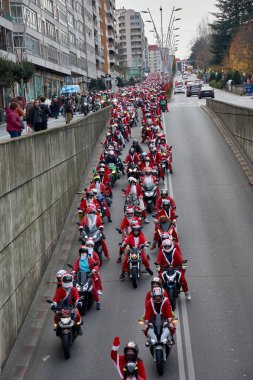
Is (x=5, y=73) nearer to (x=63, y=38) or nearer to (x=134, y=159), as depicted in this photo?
(x=134, y=159)

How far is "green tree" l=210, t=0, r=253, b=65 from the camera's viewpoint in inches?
4195

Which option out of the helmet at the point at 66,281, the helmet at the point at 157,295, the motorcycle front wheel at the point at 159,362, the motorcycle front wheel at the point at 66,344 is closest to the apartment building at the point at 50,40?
the helmet at the point at 66,281

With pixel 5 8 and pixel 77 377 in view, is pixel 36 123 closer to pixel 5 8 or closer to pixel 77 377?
pixel 77 377

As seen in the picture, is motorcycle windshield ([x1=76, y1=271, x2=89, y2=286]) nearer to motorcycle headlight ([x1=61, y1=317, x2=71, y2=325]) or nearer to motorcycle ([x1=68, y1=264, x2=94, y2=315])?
motorcycle ([x1=68, y1=264, x2=94, y2=315])

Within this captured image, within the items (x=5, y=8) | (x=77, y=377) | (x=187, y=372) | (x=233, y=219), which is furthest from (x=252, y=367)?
(x=5, y=8)

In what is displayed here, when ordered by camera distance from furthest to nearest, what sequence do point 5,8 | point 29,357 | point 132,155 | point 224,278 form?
point 5,8 → point 132,155 → point 224,278 → point 29,357

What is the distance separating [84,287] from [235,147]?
69.0ft

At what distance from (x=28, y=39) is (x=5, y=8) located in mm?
3492

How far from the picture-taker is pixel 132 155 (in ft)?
90.0

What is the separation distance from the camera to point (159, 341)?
11305 mm

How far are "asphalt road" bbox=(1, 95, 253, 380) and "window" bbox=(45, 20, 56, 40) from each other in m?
47.5

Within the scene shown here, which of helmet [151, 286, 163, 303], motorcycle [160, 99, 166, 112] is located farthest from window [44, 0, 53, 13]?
helmet [151, 286, 163, 303]

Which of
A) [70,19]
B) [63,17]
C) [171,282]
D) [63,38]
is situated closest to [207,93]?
[63,38]

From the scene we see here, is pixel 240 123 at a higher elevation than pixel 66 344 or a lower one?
higher
